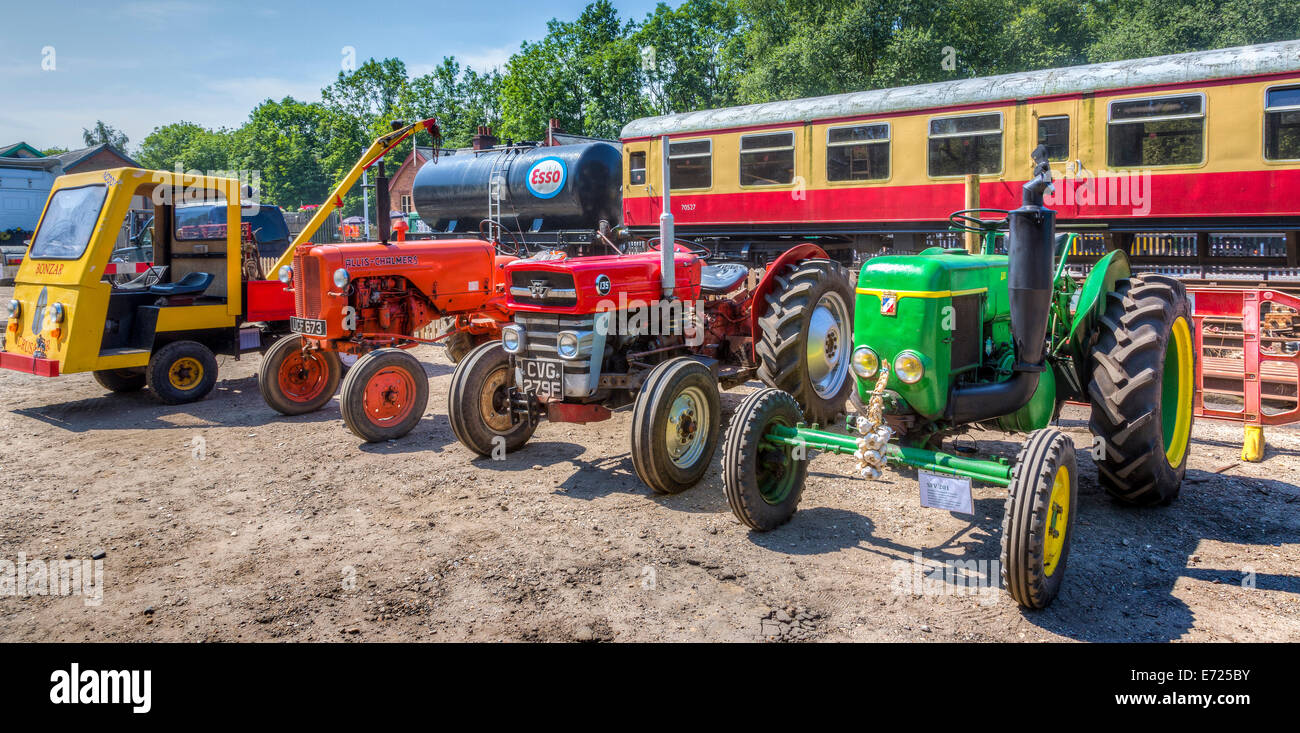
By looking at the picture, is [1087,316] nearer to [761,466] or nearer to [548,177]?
[761,466]

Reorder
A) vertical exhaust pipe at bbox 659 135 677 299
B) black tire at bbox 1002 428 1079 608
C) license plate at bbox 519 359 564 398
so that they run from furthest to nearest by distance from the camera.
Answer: license plate at bbox 519 359 564 398, vertical exhaust pipe at bbox 659 135 677 299, black tire at bbox 1002 428 1079 608

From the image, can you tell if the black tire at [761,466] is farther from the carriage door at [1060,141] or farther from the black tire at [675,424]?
the carriage door at [1060,141]

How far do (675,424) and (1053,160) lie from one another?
327 inches

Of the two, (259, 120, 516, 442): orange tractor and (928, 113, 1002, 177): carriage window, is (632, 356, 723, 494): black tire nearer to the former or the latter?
(259, 120, 516, 442): orange tractor

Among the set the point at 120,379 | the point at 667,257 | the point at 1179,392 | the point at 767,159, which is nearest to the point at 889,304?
the point at 667,257

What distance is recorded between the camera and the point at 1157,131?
10.4 meters

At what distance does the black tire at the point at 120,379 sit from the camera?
29.6 feet

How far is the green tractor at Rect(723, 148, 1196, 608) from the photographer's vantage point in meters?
3.72

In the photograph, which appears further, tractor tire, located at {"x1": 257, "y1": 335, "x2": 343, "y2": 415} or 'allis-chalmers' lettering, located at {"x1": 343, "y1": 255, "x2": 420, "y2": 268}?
tractor tire, located at {"x1": 257, "y1": 335, "x2": 343, "y2": 415}

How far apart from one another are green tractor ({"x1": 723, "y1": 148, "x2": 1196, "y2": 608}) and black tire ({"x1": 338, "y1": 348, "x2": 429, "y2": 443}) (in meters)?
3.51

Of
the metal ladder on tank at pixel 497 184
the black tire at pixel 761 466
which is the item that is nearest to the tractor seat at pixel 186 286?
the metal ladder on tank at pixel 497 184

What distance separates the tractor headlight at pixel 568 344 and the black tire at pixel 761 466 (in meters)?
1.47

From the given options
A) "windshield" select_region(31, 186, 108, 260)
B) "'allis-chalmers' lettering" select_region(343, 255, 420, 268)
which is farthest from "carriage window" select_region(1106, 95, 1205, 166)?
"windshield" select_region(31, 186, 108, 260)

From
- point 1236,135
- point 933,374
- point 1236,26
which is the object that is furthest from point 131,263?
point 1236,26
